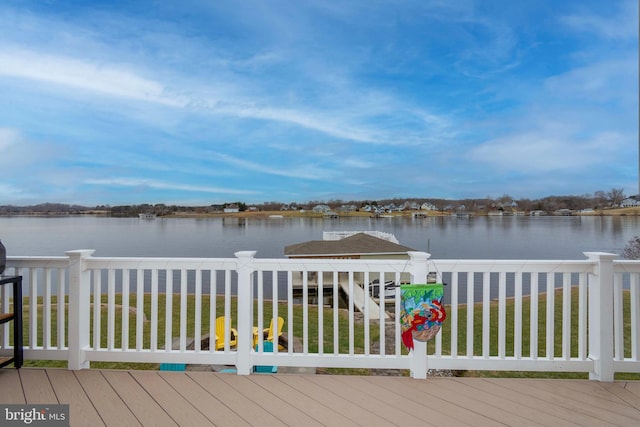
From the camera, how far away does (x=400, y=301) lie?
100.0 inches

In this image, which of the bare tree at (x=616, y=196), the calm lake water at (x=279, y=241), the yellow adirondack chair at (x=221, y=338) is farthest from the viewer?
the calm lake water at (x=279, y=241)

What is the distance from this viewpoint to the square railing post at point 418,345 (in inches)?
97.4

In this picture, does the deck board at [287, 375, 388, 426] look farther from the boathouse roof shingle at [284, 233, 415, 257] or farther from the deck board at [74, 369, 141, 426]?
the boathouse roof shingle at [284, 233, 415, 257]

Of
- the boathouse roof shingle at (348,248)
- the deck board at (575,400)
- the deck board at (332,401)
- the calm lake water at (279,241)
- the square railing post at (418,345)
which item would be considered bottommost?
the calm lake water at (279,241)

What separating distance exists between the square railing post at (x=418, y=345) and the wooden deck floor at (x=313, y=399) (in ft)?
0.26

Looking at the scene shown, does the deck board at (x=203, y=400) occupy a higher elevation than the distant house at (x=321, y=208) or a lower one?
lower

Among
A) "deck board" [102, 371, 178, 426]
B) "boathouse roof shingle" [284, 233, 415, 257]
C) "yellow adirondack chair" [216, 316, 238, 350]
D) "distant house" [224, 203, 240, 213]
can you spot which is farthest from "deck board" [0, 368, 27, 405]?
"distant house" [224, 203, 240, 213]

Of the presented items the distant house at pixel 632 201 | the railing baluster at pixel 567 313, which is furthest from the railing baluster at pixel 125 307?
the distant house at pixel 632 201

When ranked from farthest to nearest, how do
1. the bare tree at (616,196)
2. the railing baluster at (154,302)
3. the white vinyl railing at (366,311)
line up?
the bare tree at (616,196) < the railing baluster at (154,302) < the white vinyl railing at (366,311)

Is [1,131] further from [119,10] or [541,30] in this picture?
[541,30]

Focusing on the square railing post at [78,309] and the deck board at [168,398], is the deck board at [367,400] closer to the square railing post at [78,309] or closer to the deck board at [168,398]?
the deck board at [168,398]

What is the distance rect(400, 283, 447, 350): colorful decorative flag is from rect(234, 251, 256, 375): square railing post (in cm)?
115

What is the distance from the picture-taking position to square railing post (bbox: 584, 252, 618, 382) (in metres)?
2.43

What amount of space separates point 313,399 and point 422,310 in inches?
37.2
